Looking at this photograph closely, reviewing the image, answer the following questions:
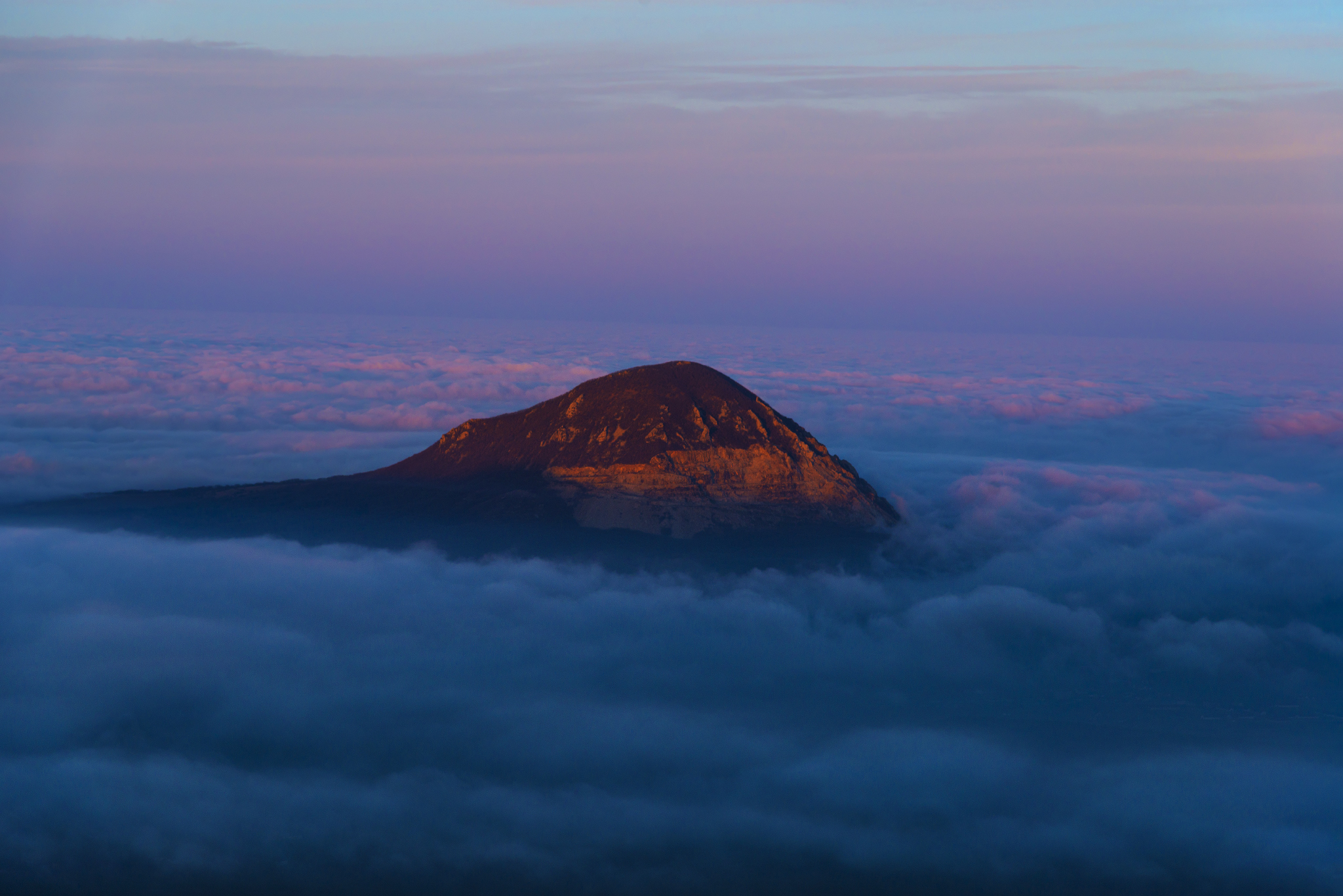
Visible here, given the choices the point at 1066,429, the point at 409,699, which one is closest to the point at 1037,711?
the point at 409,699

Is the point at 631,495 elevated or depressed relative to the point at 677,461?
depressed

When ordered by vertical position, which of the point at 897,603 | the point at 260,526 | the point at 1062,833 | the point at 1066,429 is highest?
the point at 1066,429

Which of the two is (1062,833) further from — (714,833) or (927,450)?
(927,450)
